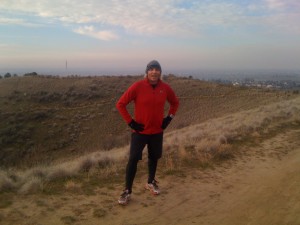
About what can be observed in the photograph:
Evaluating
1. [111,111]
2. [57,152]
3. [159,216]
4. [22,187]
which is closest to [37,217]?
[22,187]

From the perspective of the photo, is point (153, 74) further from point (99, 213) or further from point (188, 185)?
point (188, 185)

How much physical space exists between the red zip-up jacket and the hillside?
42.7 ft

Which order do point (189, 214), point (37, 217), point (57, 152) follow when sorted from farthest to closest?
1. point (57, 152)
2. point (189, 214)
3. point (37, 217)

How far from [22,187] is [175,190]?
9.11 feet

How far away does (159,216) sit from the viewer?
187 inches

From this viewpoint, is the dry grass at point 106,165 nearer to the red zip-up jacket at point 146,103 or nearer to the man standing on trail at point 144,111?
the man standing on trail at point 144,111

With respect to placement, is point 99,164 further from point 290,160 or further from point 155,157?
point 290,160

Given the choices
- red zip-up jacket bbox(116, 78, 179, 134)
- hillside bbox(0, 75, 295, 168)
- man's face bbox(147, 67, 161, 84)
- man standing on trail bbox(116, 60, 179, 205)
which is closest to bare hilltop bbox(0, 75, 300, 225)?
man standing on trail bbox(116, 60, 179, 205)

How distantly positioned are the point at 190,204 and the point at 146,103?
186 cm

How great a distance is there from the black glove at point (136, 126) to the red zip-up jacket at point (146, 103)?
5 centimetres

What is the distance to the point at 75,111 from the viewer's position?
101ft

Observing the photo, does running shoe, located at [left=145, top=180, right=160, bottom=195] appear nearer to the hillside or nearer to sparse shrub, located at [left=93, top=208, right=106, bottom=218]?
sparse shrub, located at [left=93, top=208, right=106, bottom=218]

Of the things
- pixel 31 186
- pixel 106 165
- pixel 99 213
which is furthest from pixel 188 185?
pixel 31 186

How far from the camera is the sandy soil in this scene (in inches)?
181
